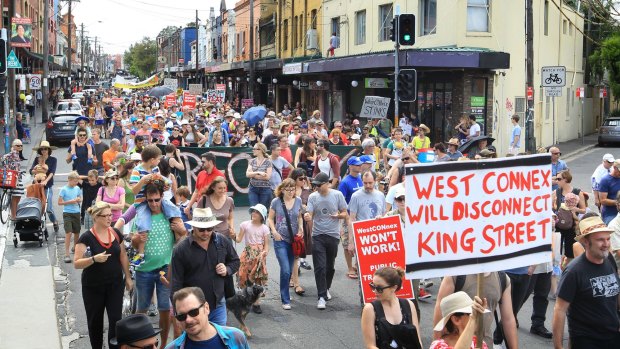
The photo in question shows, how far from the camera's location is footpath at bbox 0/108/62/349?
9.39 metres

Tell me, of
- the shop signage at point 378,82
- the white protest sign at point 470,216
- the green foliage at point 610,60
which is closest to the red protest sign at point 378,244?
the white protest sign at point 470,216

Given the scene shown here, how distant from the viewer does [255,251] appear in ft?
32.8

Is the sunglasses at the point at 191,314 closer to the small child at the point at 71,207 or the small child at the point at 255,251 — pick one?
the small child at the point at 255,251

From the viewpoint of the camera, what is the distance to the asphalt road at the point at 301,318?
29.8 ft

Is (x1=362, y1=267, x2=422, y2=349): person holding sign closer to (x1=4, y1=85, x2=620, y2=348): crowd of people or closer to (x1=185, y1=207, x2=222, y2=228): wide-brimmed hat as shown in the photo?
(x1=4, y1=85, x2=620, y2=348): crowd of people

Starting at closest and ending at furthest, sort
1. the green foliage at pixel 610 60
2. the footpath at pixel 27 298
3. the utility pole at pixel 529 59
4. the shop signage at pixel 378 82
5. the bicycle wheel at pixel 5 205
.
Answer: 1. the footpath at pixel 27 298
2. the bicycle wheel at pixel 5 205
3. the utility pole at pixel 529 59
4. the shop signage at pixel 378 82
5. the green foliage at pixel 610 60

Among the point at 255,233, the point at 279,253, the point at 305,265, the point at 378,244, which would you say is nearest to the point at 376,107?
the point at 305,265

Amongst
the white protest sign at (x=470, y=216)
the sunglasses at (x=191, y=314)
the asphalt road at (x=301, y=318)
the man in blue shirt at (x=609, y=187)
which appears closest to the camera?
the sunglasses at (x=191, y=314)

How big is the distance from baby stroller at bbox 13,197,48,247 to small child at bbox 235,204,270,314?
216 inches

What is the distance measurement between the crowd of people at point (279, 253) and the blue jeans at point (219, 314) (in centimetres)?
2

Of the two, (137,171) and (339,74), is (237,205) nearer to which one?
(137,171)

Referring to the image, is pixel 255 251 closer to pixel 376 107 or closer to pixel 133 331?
pixel 133 331

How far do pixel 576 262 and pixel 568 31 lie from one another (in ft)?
121

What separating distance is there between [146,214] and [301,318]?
98.2 inches
